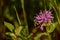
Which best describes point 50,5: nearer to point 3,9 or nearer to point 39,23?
point 39,23

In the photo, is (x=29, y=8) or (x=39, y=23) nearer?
(x=39, y=23)

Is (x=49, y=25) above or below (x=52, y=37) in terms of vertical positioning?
above

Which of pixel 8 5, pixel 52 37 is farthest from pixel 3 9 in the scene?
pixel 52 37

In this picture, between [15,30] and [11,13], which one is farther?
[11,13]

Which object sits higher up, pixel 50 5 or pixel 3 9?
pixel 50 5

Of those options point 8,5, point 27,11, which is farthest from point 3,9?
point 27,11

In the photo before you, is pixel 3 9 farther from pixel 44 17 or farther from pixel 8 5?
pixel 44 17

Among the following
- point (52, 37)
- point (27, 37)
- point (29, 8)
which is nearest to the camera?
point (27, 37)

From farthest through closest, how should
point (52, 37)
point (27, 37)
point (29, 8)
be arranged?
point (29, 8) < point (52, 37) < point (27, 37)

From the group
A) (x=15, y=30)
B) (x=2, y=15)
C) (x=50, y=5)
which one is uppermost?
(x=50, y=5)
